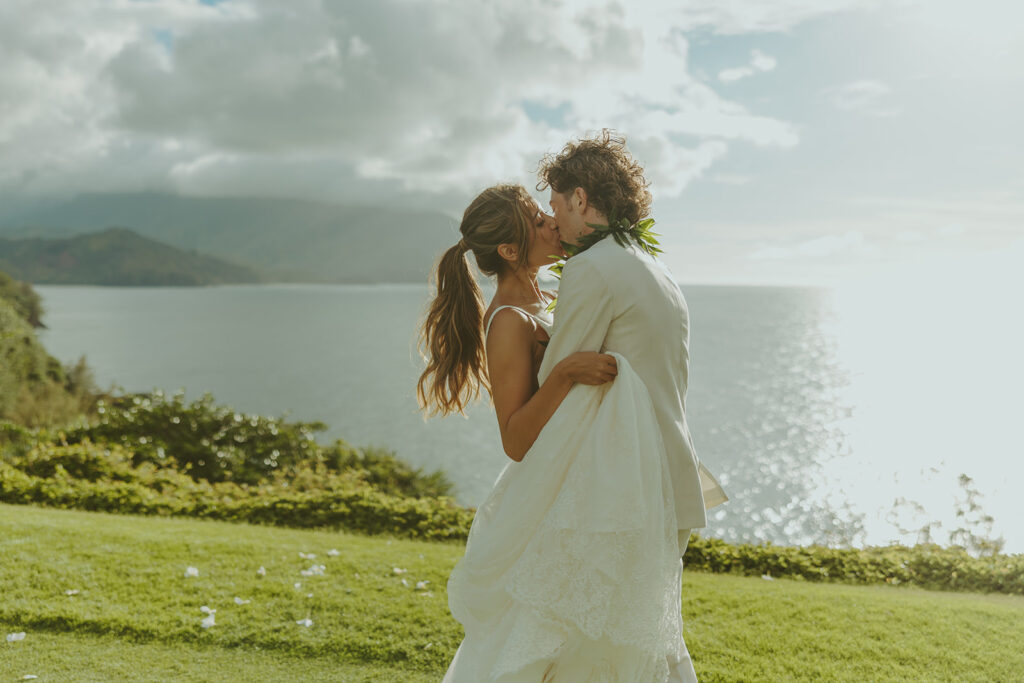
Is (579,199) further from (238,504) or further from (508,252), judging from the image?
(238,504)

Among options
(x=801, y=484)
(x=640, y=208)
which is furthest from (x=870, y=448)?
(x=640, y=208)

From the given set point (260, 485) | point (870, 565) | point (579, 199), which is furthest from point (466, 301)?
point (260, 485)

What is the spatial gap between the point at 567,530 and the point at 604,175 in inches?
56.4

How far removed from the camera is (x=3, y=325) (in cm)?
2202

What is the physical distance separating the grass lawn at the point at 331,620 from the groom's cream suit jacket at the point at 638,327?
3.01 m

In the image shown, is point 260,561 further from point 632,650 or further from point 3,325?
point 3,325

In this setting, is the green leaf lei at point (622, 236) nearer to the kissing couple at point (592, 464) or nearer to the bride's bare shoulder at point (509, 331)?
the kissing couple at point (592, 464)

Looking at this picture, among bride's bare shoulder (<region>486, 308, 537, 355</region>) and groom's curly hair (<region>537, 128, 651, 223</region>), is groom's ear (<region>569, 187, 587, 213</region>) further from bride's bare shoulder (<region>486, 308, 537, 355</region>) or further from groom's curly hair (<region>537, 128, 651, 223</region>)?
bride's bare shoulder (<region>486, 308, 537, 355</region>)

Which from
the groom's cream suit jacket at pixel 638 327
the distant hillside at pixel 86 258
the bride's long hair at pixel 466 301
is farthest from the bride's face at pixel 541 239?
the distant hillside at pixel 86 258

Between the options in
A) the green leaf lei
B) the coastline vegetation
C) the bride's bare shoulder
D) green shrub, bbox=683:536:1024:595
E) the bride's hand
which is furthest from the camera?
the coastline vegetation

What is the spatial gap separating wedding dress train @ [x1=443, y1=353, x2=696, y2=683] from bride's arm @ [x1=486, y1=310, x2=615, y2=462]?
60mm

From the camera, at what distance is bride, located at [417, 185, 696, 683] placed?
9.30 ft

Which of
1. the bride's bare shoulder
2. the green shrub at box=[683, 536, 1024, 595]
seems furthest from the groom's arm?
the green shrub at box=[683, 536, 1024, 595]

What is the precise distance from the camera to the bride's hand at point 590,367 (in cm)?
279
